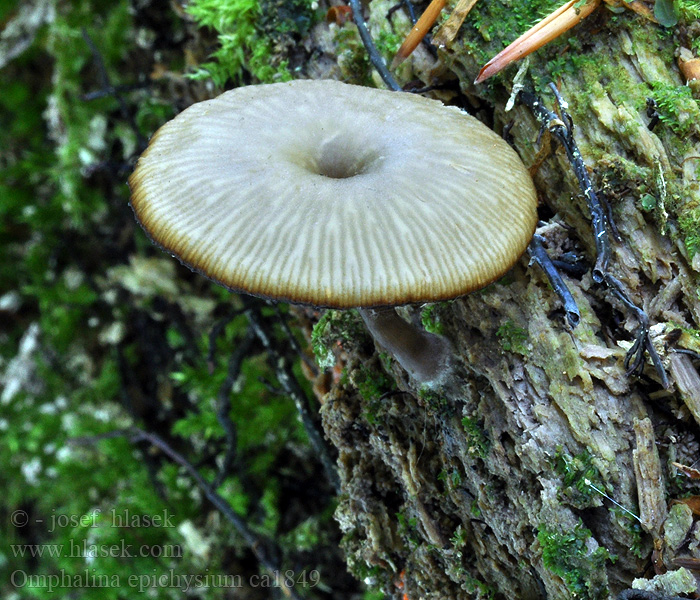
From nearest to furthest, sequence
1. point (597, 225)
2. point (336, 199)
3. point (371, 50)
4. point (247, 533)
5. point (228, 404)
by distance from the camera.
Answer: point (336, 199)
point (597, 225)
point (371, 50)
point (247, 533)
point (228, 404)

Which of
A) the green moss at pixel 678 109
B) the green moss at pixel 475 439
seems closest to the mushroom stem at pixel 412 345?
the green moss at pixel 475 439

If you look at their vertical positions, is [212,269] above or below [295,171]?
below

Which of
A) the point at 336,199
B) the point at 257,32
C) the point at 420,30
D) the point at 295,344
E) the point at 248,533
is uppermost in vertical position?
the point at 420,30

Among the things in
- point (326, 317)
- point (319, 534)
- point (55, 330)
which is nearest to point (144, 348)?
point (55, 330)

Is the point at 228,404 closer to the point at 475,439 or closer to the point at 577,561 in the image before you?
the point at 475,439

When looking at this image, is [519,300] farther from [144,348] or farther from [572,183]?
[144,348]

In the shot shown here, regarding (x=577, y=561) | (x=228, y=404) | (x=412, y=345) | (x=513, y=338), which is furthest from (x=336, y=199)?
(x=228, y=404)
